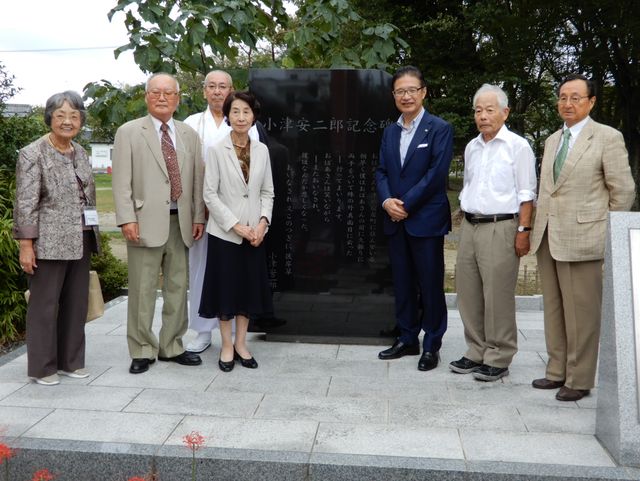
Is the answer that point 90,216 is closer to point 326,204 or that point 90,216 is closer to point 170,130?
point 170,130

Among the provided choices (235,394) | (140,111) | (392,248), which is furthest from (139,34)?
(235,394)

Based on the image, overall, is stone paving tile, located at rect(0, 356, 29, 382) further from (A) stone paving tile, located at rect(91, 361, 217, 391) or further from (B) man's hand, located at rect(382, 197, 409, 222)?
(B) man's hand, located at rect(382, 197, 409, 222)

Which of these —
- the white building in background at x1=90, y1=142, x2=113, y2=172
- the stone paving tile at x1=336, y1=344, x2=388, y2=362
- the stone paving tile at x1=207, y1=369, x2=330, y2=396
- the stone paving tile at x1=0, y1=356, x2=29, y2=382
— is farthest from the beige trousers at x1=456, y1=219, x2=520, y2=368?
the white building in background at x1=90, y1=142, x2=113, y2=172

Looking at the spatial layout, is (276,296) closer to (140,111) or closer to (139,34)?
(140,111)

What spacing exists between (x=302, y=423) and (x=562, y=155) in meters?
2.11

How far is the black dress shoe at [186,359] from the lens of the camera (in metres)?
4.54

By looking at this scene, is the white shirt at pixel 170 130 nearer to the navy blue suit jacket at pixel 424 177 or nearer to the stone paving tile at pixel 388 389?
the navy blue suit jacket at pixel 424 177

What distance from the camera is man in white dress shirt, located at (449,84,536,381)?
4.08 m

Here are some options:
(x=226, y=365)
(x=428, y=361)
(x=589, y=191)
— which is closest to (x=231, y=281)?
(x=226, y=365)

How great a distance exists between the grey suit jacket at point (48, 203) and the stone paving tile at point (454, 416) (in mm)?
2155

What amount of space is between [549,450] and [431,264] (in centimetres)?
163

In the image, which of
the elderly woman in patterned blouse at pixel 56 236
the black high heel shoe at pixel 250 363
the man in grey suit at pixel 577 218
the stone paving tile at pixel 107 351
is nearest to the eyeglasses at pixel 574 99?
the man in grey suit at pixel 577 218

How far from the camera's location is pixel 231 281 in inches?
174

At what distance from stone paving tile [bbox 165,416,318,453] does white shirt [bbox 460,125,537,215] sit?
1744mm
